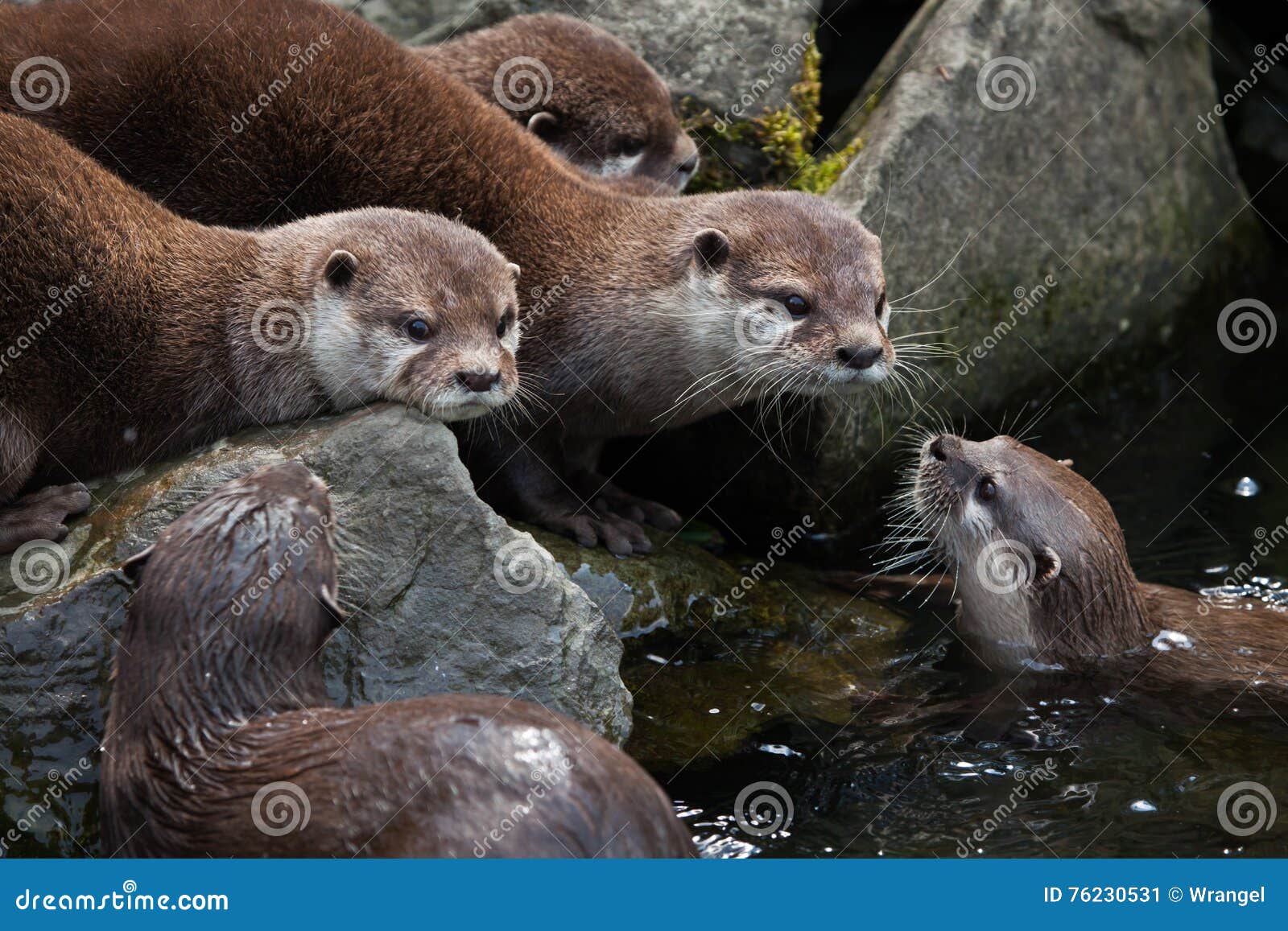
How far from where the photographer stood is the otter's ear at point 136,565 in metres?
3.61

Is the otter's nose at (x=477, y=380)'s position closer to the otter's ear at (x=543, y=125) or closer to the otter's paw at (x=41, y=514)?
the otter's paw at (x=41, y=514)

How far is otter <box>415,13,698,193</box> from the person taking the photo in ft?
19.5

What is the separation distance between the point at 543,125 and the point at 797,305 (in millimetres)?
1699

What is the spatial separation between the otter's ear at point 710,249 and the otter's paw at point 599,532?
3.23ft

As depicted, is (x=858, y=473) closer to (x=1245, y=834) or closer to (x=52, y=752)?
(x=1245, y=834)

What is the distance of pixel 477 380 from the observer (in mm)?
4320

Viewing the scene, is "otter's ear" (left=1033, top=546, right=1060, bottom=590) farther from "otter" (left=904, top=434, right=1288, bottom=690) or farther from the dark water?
the dark water

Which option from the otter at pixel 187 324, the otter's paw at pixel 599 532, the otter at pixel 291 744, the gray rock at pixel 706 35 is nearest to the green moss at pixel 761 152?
the gray rock at pixel 706 35

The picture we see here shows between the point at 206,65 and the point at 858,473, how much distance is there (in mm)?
2903

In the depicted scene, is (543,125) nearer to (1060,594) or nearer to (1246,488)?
(1060,594)

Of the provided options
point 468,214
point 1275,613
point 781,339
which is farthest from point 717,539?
point 1275,613

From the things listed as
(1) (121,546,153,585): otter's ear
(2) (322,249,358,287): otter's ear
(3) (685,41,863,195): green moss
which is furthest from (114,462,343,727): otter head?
(3) (685,41,863,195): green moss

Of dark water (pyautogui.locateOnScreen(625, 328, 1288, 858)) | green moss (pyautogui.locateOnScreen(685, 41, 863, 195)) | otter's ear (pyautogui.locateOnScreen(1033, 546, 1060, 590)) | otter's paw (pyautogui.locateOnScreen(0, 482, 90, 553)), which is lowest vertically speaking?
otter's paw (pyautogui.locateOnScreen(0, 482, 90, 553))

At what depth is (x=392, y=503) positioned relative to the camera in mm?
4293
